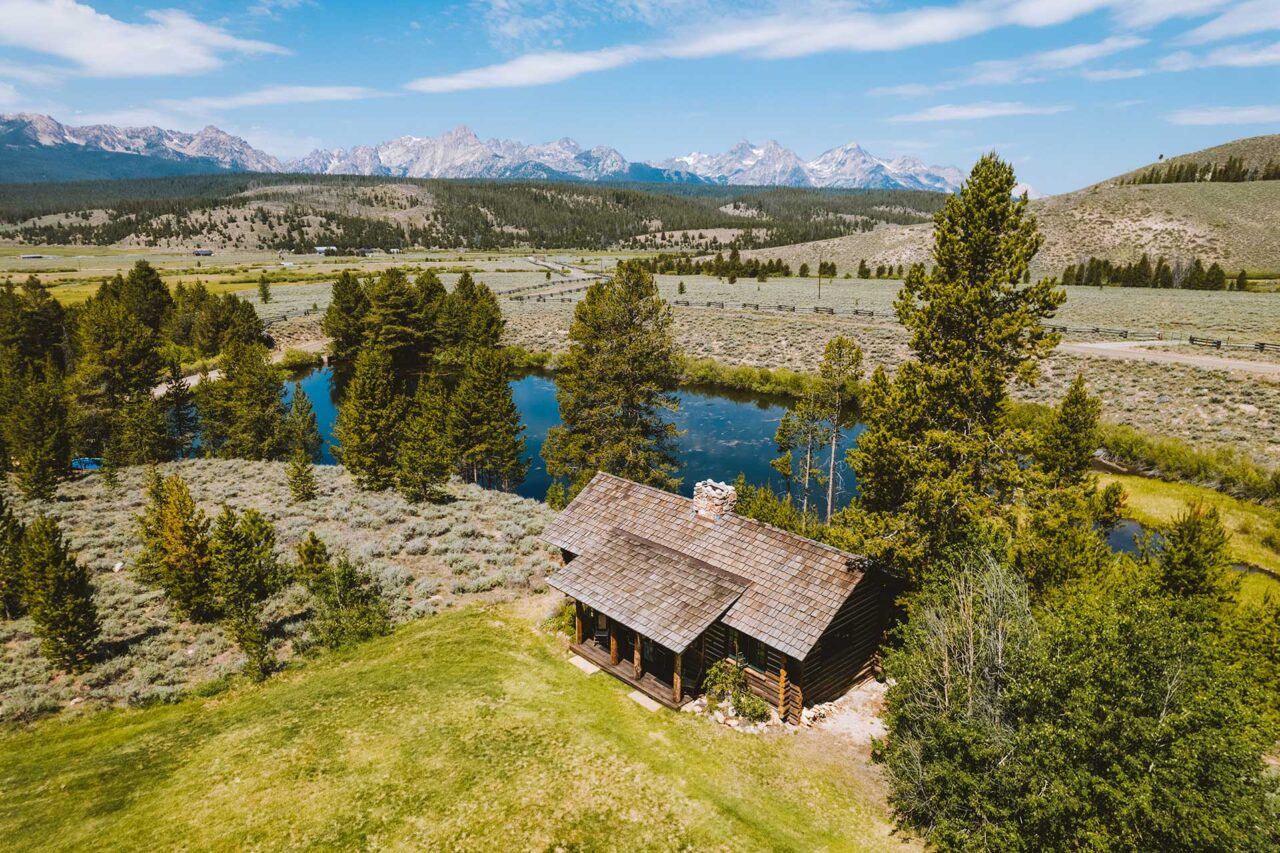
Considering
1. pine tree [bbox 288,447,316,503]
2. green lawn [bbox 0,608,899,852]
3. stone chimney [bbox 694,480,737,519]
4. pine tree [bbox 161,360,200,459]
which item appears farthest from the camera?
pine tree [bbox 161,360,200,459]

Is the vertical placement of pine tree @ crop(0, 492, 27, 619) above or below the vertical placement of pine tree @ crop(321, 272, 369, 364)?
below

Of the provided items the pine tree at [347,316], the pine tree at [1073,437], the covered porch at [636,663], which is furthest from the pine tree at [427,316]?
the pine tree at [1073,437]

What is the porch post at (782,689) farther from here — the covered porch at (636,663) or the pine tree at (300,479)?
the pine tree at (300,479)

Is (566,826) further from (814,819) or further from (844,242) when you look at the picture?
(844,242)

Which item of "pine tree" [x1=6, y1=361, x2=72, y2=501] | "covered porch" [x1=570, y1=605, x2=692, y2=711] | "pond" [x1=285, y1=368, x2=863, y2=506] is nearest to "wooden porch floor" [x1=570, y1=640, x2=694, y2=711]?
"covered porch" [x1=570, y1=605, x2=692, y2=711]

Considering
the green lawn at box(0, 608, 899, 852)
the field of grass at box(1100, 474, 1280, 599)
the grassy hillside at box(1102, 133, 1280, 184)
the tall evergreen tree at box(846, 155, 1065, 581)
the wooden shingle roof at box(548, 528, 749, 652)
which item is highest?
the grassy hillside at box(1102, 133, 1280, 184)

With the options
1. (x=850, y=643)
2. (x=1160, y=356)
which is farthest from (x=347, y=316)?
(x=1160, y=356)

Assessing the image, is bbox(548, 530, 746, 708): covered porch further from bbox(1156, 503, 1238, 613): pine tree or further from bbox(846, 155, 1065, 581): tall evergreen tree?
bbox(1156, 503, 1238, 613): pine tree
